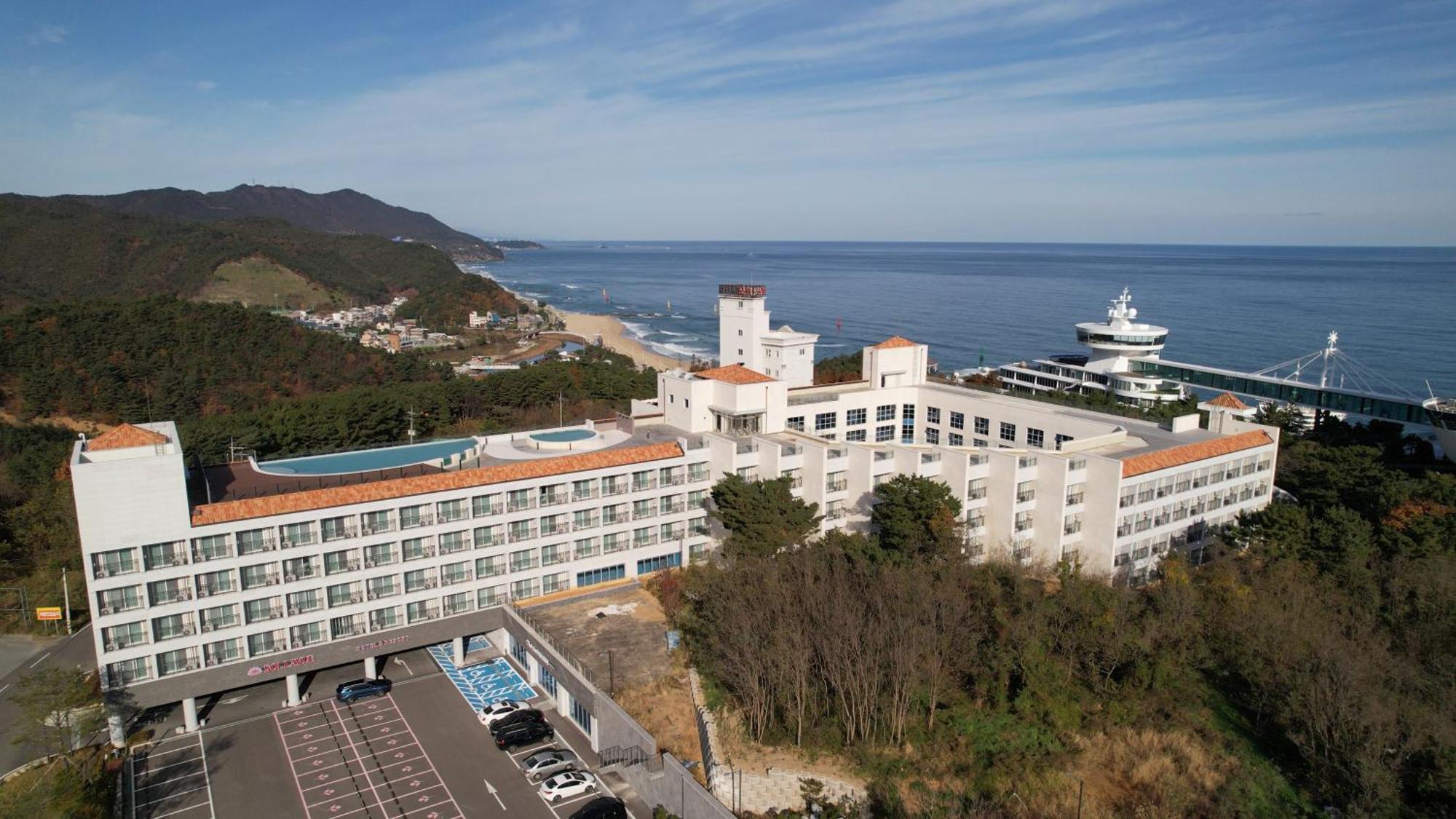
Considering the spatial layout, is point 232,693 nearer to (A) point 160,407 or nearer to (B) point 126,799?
(B) point 126,799

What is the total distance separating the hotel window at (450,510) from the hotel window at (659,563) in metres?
7.35

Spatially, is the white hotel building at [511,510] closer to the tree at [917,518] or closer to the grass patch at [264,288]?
the tree at [917,518]

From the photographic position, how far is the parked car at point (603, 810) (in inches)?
842

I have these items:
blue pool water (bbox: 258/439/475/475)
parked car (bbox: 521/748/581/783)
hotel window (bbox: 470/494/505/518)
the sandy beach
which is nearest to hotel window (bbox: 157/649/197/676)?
blue pool water (bbox: 258/439/475/475)

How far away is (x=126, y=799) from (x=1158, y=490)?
118 feet

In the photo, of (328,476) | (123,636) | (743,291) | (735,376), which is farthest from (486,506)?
(743,291)

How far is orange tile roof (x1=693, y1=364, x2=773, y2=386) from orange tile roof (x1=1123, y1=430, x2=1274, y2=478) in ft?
49.6

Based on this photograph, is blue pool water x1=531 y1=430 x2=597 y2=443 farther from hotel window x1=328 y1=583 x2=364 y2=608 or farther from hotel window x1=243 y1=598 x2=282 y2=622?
hotel window x1=243 y1=598 x2=282 y2=622

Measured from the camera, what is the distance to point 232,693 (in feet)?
92.4

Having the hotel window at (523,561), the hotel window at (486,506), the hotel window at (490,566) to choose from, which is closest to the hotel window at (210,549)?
the hotel window at (486,506)

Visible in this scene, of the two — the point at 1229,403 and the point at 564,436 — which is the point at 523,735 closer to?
the point at 564,436

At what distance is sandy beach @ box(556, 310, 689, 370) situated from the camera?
9838cm

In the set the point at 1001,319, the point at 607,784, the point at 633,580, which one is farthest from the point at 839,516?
the point at 1001,319

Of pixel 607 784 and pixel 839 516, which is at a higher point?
Answer: pixel 839 516
